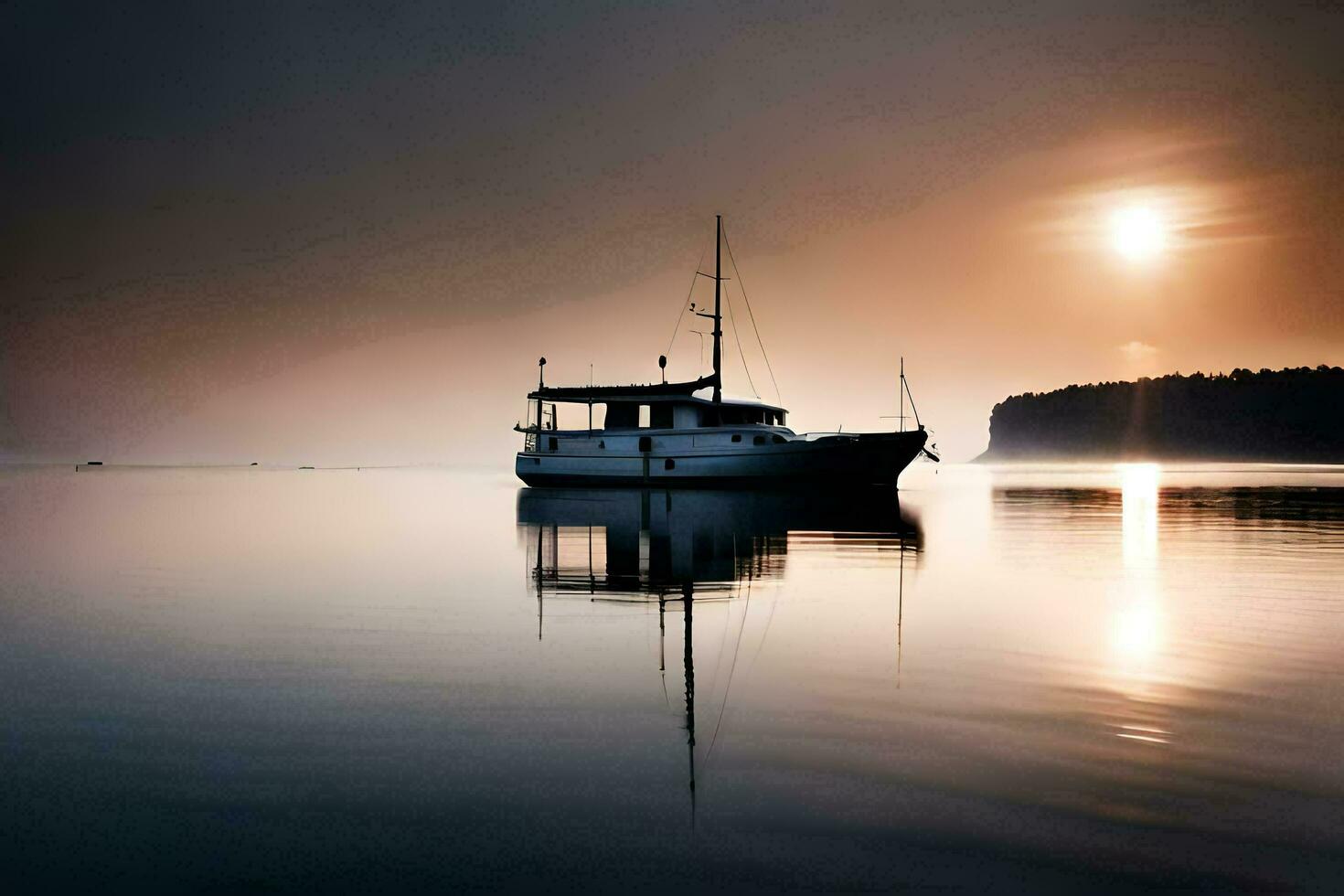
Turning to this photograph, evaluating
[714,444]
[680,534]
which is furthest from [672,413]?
[680,534]

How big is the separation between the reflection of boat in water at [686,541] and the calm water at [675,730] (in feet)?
0.87

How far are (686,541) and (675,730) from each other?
624 inches

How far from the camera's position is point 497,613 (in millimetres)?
12930

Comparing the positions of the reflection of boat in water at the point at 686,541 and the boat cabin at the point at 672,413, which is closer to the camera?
the reflection of boat in water at the point at 686,541

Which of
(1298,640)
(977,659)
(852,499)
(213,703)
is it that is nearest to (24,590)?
(213,703)

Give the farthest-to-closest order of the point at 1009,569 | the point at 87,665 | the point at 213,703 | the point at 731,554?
the point at 731,554
the point at 1009,569
the point at 87,665
the point at 213,703

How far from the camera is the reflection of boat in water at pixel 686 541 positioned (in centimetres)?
1463

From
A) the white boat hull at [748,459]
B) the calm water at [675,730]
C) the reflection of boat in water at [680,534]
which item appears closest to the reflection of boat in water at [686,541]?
the reflection of boat in water at [680,534]

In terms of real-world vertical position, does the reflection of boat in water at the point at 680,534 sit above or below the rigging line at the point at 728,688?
below

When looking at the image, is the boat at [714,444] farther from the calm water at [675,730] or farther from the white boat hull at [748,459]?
the calm water at [675,730]

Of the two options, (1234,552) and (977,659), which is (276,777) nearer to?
(977,659)

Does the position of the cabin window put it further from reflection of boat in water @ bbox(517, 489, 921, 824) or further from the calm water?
the calm water

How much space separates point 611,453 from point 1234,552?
3613cm

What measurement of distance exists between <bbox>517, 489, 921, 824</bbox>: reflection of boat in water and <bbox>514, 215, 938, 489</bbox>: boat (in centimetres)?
478
